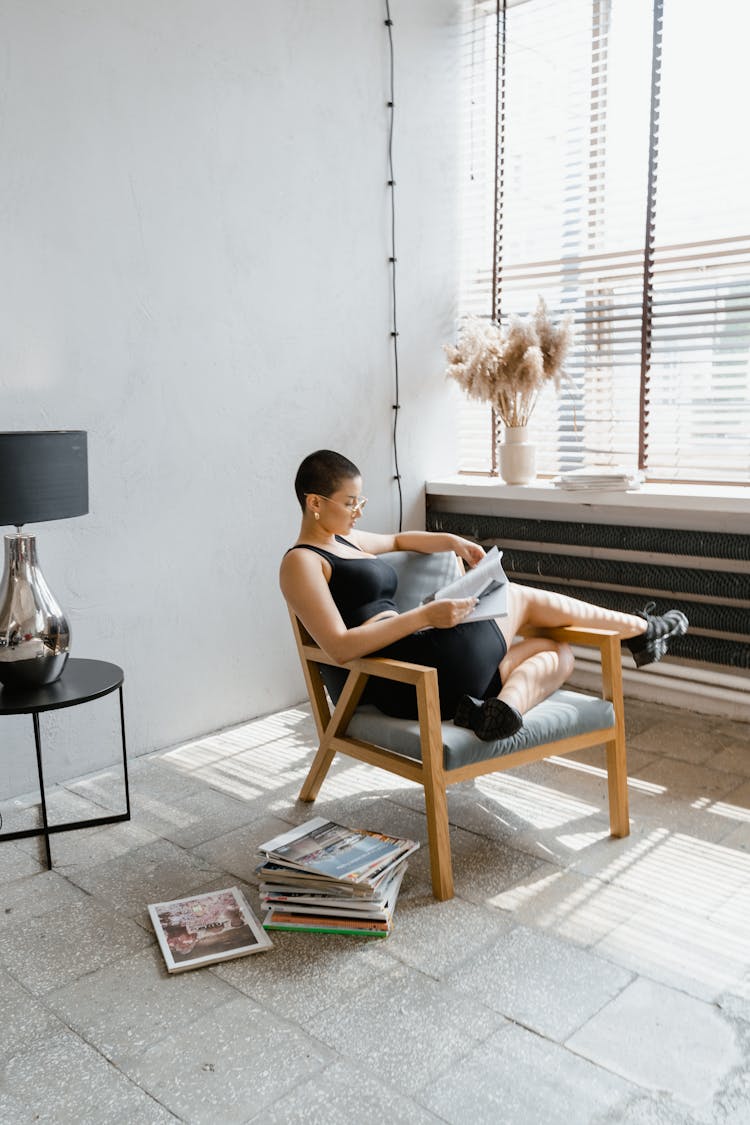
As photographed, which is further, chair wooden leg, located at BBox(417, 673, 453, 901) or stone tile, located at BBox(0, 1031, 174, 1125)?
chair wooden leg, located at BBox(417, 673, 453, 901)

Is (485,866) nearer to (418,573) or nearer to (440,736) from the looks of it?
(440,736)

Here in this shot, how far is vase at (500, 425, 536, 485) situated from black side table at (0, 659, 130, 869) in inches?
75.9

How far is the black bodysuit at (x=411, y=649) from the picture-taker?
2693mm

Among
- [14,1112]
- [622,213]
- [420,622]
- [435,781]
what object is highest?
[622,213]

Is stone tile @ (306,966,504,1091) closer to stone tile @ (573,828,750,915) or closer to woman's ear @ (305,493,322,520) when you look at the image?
stone tile @ (573,828,750,915)

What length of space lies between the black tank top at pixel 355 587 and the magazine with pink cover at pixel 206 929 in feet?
2.73

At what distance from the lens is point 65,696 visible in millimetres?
2662

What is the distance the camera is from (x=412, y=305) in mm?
4312

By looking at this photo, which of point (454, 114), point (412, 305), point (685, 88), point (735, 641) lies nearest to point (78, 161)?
point (412, 305)

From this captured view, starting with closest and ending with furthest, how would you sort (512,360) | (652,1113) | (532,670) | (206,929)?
(652,1113), (206,929), (532,670), (512,360)

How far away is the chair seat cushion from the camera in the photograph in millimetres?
2508

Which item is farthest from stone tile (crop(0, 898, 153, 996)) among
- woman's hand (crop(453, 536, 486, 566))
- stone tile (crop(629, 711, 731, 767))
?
stone tile (crop(629, 711, 731, 767))

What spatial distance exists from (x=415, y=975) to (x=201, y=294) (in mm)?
2364

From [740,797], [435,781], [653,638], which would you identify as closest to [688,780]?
[740,797]
